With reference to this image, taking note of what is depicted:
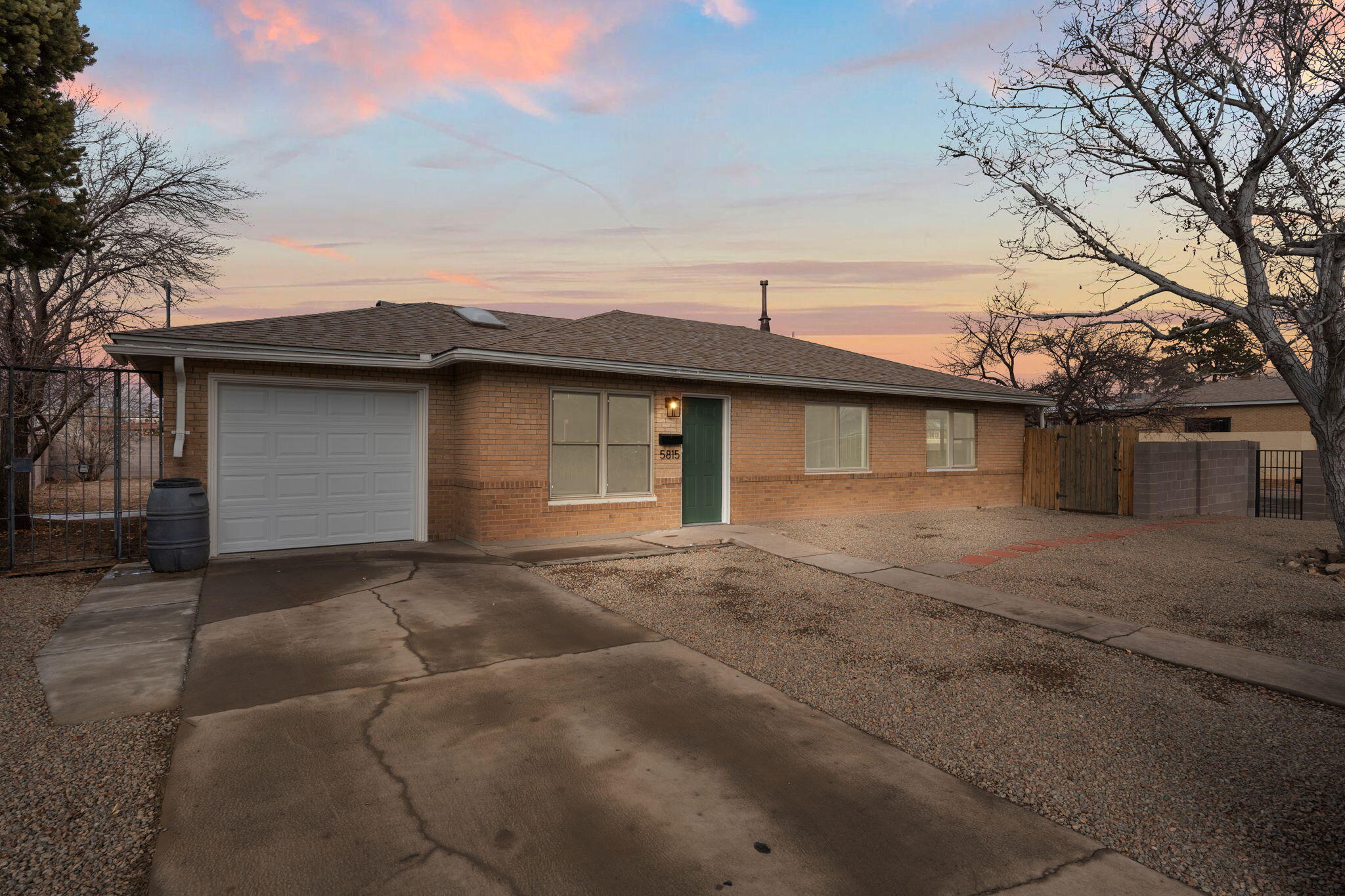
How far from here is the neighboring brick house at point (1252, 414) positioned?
2884 cm

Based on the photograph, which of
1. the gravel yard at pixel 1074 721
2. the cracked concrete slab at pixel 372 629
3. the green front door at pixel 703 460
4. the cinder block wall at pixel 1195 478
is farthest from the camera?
the cinder block wall at pixel 1195 478

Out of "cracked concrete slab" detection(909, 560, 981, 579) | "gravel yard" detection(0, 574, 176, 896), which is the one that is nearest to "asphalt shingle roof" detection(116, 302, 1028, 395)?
"cracked concrete slab" detection(909, 560, 981, 579)

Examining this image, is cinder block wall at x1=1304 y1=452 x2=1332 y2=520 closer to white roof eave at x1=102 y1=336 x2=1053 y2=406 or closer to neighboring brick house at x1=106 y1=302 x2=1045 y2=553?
neighboring brick house at x1=106 y1=302 x2=1045 y2=553

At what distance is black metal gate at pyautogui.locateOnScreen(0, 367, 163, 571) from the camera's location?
775 centimetres

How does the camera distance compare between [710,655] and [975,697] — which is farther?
[710,655]

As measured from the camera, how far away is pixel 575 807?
292 centimetres

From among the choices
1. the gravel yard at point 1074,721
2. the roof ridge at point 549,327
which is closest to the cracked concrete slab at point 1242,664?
the gravel yard at point 1074,721

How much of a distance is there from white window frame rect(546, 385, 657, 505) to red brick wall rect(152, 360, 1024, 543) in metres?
0.07

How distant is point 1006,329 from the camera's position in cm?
2119

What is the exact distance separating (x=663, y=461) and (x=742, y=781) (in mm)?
8130

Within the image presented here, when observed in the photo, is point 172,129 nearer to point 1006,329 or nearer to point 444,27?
point 444,27

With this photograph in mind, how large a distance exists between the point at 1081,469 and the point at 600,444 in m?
11.4

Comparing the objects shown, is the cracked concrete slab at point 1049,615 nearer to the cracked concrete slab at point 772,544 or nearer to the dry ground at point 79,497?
the cracked concrete slab at point 772,544

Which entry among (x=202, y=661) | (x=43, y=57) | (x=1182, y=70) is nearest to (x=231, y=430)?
(x=43, y=57)
